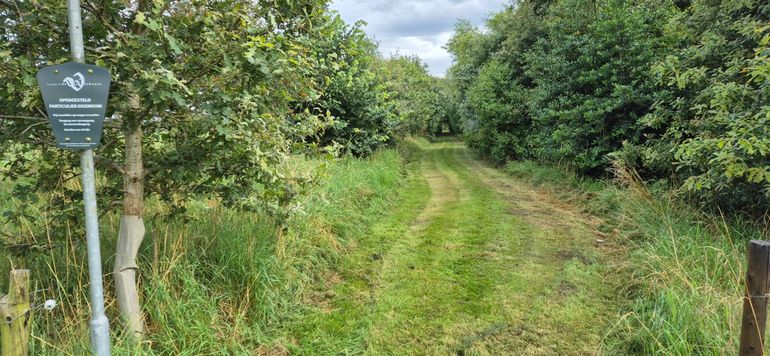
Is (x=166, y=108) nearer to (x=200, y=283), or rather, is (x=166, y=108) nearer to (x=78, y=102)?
(x=78, y=102)

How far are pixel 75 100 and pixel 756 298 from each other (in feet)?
11.8

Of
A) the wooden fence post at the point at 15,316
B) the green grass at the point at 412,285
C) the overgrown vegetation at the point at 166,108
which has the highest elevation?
the overgrown vegetation at the point at 166,108

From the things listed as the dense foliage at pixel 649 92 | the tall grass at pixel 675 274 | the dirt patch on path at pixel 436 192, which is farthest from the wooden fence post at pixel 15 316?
the dense foliage at pixel 649 92

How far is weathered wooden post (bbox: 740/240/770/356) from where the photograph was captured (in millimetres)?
2168

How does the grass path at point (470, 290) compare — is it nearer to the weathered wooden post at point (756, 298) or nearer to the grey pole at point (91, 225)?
the weathered wooden post at point (756, 298)

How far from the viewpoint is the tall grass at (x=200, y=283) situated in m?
2.73

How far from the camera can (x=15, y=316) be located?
2.14m

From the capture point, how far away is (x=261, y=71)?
2.38 meters

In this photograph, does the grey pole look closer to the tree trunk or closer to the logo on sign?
the logo on sign

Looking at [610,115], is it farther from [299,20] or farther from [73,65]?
[73,65]

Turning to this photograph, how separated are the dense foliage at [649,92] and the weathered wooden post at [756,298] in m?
2.16

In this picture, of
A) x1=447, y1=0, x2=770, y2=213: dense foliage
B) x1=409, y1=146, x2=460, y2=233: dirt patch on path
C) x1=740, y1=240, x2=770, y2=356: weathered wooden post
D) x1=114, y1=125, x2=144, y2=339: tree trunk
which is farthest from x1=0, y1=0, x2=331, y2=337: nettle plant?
x1=447, y1=0, x2=770, y2=213: dense foliage

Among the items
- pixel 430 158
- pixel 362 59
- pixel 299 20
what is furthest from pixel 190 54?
pixel 430 158

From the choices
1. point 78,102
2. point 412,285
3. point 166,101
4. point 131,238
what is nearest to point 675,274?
point 412,285
